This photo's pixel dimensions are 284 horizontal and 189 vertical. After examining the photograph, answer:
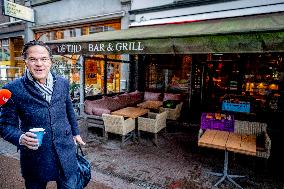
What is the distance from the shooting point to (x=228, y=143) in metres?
4.62

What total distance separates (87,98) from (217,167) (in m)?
5.53

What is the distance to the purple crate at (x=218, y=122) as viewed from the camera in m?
5.82

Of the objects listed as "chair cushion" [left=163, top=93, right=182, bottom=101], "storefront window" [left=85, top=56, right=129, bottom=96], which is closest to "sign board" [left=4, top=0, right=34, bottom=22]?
"storefront window" [left=85, top=56, right=129, bottom=96]

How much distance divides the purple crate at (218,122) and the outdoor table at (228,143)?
0.64 metres

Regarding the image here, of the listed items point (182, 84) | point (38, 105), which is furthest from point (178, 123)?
point (38, 105)

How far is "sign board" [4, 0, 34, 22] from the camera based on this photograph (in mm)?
11548

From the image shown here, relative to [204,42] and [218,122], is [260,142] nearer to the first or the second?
[218,122]

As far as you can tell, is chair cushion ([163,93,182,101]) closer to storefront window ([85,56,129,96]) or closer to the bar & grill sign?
storefront window ([85,56,129,96])

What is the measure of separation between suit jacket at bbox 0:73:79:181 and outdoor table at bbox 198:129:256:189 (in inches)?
118

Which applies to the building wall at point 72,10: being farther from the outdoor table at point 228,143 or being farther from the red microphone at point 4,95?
the red microphone at point 4,95

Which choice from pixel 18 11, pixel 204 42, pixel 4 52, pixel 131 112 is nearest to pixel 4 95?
pixel 204 42

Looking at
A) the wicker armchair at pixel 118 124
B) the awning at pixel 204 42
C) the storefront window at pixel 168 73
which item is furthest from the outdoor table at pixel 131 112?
the storefront window at pixel 168 73

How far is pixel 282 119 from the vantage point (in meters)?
8.70

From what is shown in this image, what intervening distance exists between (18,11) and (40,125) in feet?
42.1
